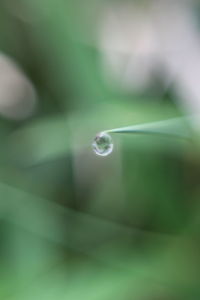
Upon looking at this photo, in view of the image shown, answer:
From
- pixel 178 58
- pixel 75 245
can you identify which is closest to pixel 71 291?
pixel 75 245

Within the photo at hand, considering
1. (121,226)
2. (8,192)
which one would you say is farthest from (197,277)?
(8,192)

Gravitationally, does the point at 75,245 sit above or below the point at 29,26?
below

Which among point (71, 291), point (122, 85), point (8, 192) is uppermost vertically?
point (122, 85)

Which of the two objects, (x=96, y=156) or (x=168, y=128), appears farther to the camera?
(x=96, y=156)

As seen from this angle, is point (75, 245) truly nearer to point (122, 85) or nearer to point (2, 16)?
point (122, 85)

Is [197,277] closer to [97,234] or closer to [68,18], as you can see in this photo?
[97,234]

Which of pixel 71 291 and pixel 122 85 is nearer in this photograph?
pixel 71 291
